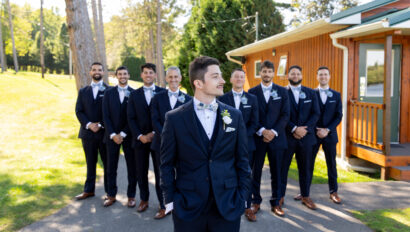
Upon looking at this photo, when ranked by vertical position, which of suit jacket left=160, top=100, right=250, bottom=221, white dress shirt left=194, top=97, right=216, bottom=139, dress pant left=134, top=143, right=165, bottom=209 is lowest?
dress pant left=134, top=143, right=165, bottom=209

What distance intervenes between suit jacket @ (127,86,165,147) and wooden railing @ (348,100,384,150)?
17.3ft

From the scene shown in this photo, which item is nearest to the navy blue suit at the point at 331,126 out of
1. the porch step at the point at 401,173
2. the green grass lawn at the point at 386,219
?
the green grass lawn at the point at 386,219

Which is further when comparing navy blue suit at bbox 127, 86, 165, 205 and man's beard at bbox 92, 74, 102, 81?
man's beard at bbox 92, 74, 102, 81

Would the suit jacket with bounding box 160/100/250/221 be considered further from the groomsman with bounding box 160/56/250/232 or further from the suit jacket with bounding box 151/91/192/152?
the suit jacket with bounding box 151/91/192/152

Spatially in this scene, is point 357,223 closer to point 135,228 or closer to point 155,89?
point 135,228

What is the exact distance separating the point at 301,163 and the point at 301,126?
0.62 metres

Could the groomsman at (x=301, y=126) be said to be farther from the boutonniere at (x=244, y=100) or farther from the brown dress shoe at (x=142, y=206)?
the brown dress shoe at (x=142, y=206)

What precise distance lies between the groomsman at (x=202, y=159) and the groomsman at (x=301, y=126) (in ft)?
9.66

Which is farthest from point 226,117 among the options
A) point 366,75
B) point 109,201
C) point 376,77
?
point 376,77

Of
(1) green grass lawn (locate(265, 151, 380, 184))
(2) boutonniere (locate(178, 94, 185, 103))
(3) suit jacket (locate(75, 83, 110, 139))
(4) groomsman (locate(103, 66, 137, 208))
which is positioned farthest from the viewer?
(1) green grass lawn (locate(265, 151, 380, 184))

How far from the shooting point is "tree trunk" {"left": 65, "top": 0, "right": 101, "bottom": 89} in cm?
1018

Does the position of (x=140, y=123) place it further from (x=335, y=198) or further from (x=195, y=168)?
(x=335, y=198)

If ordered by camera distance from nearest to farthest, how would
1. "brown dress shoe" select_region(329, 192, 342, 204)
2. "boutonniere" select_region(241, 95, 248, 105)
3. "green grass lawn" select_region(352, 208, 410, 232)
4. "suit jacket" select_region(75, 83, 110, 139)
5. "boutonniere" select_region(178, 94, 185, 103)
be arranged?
"green grass lawn" select_region(352, 208, 410, 232) < "boutonniere" select_region(241, 95, 248, 105) < "boutonniere" select_region(178, 94, 185, 103) < "brown dress shoe" select_region(329, 192, 342, 204) < "suit jacket" select_region(75, 83, 110, 139)

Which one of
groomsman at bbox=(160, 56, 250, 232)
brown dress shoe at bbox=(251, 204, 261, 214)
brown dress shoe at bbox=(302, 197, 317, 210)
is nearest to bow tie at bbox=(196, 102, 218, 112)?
groomsman at bbox=(160, 56, 250, 232)
